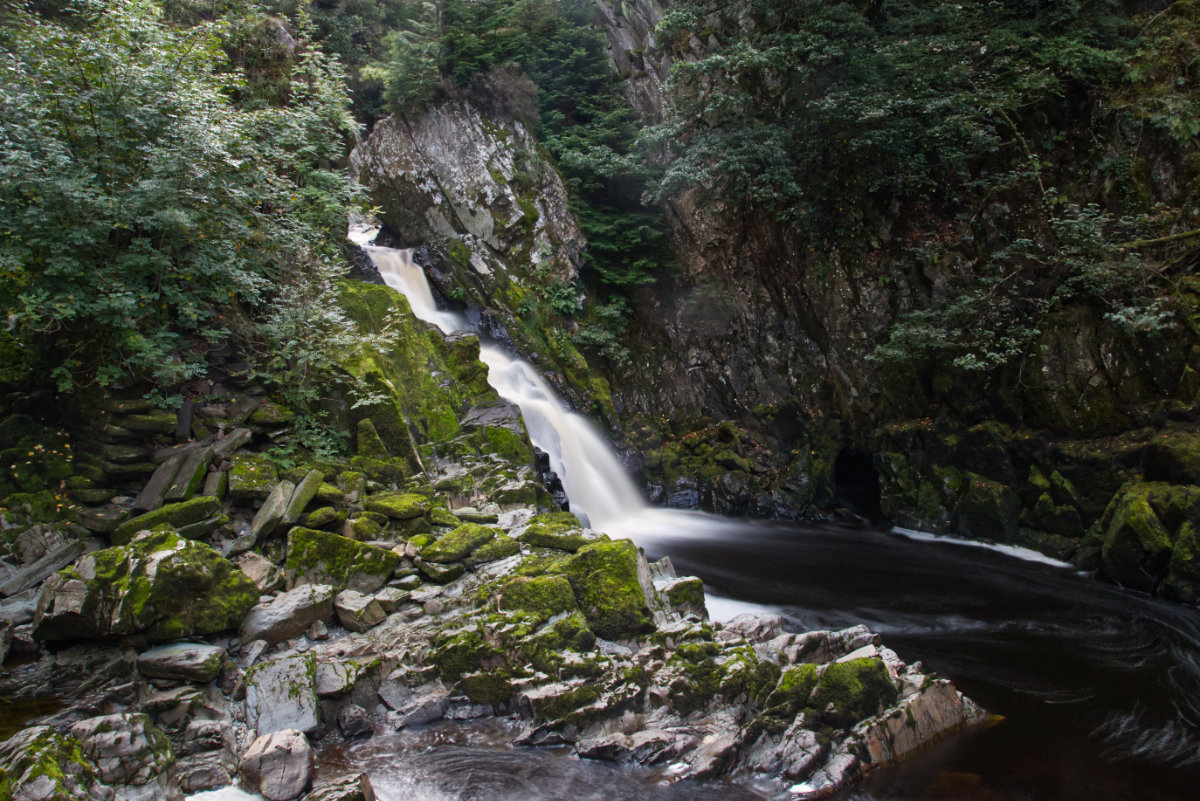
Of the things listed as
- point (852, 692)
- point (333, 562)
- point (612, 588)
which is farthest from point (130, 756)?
point (852, 692)

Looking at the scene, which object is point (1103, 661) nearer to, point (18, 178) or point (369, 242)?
point (18, 178)

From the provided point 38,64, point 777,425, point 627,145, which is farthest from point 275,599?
point 627,145

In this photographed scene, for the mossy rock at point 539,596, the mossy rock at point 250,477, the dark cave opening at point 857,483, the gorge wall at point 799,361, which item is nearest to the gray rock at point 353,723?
the mossy rock at point 539,596

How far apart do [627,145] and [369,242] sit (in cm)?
755

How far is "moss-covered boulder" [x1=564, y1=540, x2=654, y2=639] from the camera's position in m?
6.19

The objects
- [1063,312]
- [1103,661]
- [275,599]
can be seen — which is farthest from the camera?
[1063,312]

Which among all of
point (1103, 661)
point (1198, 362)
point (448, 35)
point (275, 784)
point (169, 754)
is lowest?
point (1103, 661)

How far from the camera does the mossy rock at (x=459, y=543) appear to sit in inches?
268

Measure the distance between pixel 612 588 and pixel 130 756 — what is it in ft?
13.0

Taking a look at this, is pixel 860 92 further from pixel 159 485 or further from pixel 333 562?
pixel 159 485

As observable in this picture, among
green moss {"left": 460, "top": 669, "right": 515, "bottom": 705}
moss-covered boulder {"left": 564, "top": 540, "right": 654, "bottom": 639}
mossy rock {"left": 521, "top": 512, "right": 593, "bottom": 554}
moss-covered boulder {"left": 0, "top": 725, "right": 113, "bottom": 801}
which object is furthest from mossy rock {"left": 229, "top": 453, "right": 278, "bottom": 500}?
moss-covered boulder {"left": 564, "top": 540, "right": 654, "bottom": 639}

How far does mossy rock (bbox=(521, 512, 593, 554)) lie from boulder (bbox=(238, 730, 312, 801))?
11.0 feet

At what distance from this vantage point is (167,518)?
20.4ft

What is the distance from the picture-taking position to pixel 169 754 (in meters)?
4.38
